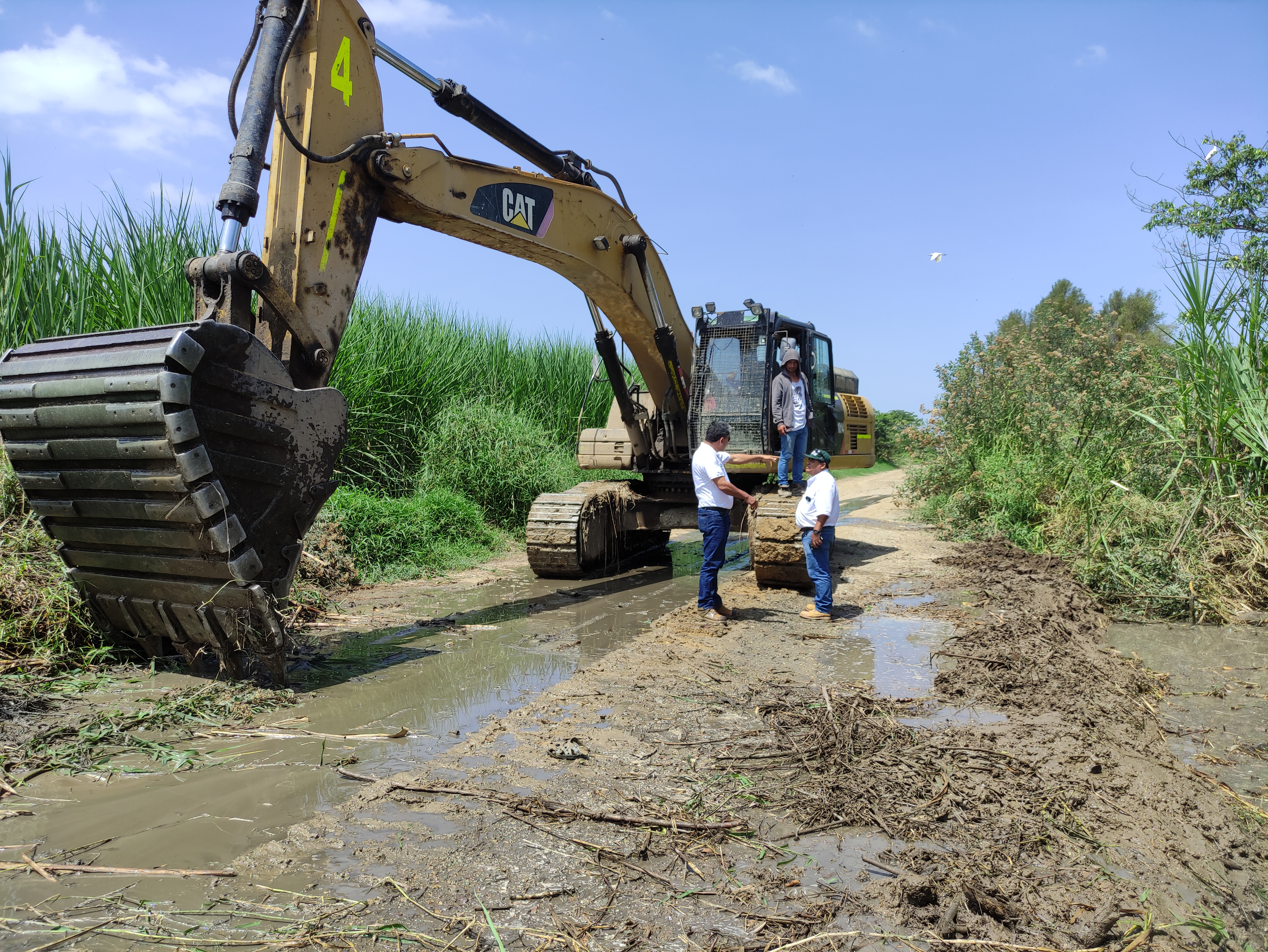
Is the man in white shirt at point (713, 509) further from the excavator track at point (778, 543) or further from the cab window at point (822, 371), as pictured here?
the cab window at point (822, 371)

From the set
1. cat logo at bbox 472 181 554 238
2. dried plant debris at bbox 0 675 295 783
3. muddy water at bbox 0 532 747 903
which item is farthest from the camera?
cat logo at bbox 472 181 554 238

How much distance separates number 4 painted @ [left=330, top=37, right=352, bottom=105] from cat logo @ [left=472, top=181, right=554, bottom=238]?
3.76ft

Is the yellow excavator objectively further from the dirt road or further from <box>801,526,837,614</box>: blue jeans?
<box>801,526,837,614</box>: blue jeans

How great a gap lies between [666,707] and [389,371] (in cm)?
939

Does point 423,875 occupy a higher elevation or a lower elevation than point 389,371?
lower

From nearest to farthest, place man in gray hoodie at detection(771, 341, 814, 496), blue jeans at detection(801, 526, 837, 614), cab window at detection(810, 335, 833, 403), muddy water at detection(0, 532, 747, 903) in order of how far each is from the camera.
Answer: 1. muddy water at detection(0, 532, 747, 903)
2. blue jeans at detection(801, 526, 837, 614)
3. man in gray hoodie at detection(771, 341, 814, 496)
4. cab window at detection(810, 335, 833, 403)

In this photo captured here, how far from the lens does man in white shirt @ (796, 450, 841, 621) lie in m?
7.21

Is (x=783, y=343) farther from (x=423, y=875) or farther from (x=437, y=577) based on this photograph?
(x=423, y=875)

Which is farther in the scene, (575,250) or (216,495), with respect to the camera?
(575,250)

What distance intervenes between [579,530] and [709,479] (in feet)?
7.36

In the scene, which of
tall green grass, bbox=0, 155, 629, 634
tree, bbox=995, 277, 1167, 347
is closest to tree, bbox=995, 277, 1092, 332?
tree, bbox=995, 277, 1167, 347

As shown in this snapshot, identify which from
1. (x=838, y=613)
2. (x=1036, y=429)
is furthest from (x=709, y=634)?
(x=1036, y=429)

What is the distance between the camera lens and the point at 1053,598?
750 cm

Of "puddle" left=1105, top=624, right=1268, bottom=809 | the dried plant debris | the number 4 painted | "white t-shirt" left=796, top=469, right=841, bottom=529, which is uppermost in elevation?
the number 4 painted
